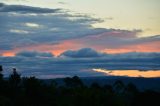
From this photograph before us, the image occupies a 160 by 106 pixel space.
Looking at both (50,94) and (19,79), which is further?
(19,79)

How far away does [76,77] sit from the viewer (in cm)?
18325

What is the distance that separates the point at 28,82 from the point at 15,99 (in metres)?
9.61

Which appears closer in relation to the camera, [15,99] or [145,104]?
[15,99]

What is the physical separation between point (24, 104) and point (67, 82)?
70.9 m

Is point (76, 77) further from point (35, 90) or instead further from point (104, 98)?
point (104, 98)

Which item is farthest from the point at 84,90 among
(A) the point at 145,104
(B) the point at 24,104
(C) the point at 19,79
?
(C) the point at 19,79

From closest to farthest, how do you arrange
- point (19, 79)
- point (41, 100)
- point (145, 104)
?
point (41, 100) → point (145, 104) → point (19, 79)

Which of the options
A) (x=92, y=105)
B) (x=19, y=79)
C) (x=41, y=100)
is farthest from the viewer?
(x=19, y=79)

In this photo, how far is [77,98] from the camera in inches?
3401

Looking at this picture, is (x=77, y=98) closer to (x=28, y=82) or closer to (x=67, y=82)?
(x=28, y=82)

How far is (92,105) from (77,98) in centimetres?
335

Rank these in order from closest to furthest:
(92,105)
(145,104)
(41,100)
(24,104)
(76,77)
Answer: (92,105) → (24,104) → (41,100) → (145,104) → (76,77)

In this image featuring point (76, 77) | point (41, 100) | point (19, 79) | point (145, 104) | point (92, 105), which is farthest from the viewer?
point (76, 77)

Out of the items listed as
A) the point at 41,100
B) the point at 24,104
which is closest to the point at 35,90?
the point at 41,100
